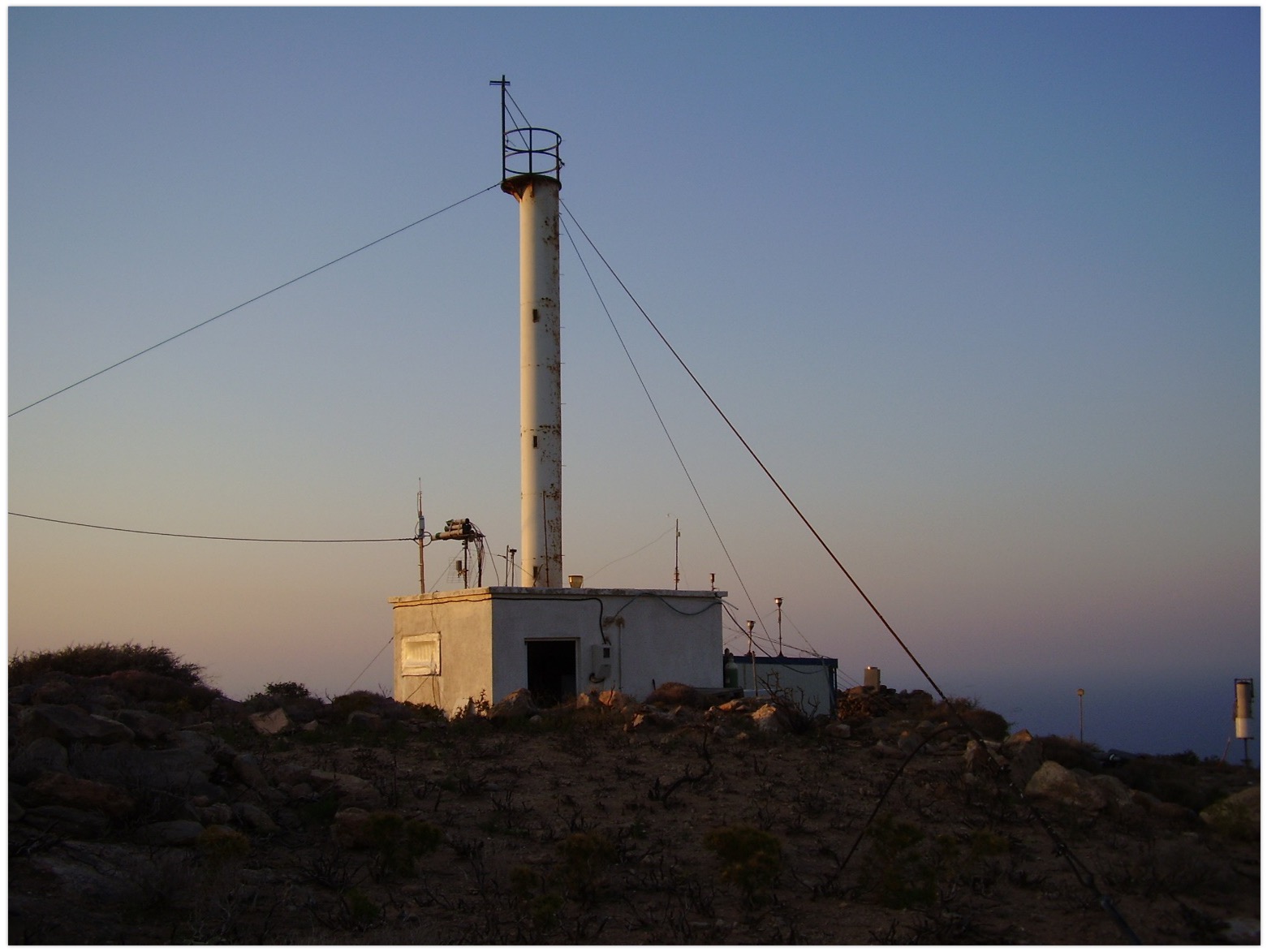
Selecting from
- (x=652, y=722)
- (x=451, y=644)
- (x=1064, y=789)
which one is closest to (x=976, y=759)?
(x=1064, y=789)

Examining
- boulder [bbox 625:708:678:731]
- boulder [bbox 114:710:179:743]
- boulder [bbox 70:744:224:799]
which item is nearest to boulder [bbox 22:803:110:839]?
boulder [bbox 70:744:224:799]

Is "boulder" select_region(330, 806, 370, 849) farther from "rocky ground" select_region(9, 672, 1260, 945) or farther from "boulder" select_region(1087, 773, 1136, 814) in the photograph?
"boulder" select_region(1087, 773, 1136, 814)

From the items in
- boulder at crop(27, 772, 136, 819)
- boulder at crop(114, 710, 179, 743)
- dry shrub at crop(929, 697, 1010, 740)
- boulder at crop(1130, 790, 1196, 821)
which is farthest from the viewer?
dry shrub at crop(929, 697, 1010, 740)

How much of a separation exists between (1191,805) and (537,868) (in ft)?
19.5

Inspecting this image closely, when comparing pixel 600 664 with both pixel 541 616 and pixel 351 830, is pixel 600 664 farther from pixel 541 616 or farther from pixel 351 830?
pixel 351 830

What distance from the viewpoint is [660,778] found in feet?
40.2

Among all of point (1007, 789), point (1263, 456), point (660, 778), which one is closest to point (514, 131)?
point (660, 778)

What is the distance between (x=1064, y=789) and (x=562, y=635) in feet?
35.7

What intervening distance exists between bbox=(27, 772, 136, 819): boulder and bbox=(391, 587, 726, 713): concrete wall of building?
32.6ft

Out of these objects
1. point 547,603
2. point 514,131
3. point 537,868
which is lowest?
point 537,868

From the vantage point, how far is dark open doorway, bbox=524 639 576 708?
69.9ft

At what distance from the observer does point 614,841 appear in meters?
9.64

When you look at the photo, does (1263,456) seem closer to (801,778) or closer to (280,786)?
(801,778)

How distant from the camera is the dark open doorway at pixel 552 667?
2131 cm
